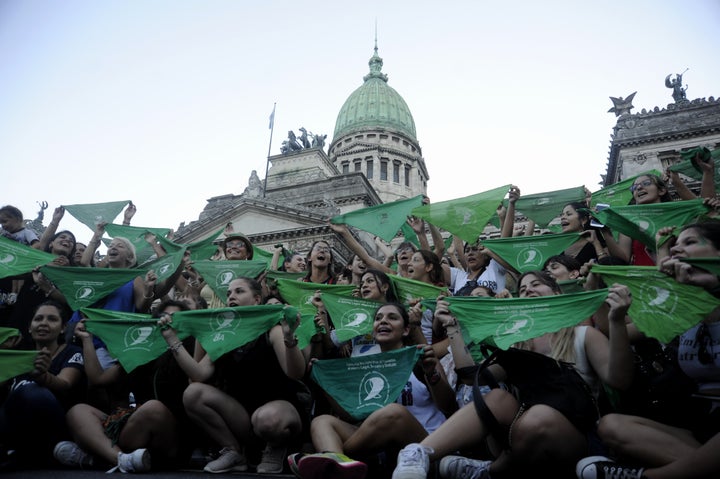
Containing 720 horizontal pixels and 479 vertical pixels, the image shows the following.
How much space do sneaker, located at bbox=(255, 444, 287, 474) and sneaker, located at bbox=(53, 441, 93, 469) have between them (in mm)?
1707

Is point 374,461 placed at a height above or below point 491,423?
below

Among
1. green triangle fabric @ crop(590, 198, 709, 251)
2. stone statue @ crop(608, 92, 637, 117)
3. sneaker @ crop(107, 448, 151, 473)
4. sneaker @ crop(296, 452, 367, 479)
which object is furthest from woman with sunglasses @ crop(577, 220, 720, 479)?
stone statue @ crop(608, 92, 637, 117)

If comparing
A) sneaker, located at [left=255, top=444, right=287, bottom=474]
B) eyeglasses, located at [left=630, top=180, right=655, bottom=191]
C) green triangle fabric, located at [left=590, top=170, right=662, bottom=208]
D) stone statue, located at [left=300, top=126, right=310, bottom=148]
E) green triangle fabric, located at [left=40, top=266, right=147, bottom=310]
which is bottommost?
sneaker, located at [left=255, top=444, right=287, bottom=474]

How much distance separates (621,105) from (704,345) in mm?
30597

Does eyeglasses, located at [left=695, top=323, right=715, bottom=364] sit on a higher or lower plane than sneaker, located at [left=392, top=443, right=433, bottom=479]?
higher

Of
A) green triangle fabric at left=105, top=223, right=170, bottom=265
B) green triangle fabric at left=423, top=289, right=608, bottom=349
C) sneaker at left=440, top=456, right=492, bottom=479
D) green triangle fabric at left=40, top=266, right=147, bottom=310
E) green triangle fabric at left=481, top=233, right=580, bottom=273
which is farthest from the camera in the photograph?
green triangle fabric at left=105, top=223, right=170, bottom=265

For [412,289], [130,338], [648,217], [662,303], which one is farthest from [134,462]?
[648,217]

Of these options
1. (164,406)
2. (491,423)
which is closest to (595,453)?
(491,423)

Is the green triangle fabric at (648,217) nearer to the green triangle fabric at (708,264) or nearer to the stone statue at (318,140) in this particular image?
the green triangle fabric at (708,264)

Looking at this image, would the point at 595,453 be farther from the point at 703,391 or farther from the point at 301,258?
the point at 301,258

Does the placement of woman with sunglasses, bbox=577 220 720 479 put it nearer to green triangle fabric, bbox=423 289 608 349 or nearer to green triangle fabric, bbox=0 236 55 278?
green triangle fabric, bbox=423 289 608 349

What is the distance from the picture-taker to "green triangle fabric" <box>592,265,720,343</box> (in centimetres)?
334

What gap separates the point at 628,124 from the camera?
2819 cm

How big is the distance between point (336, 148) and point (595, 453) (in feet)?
195
